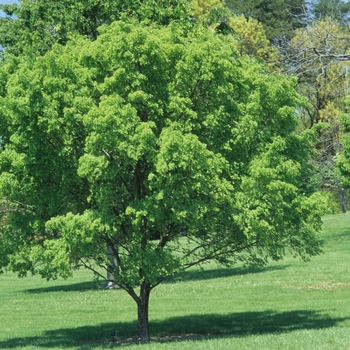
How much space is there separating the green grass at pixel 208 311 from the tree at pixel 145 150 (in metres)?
2.84

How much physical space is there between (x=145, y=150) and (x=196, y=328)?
831 cm

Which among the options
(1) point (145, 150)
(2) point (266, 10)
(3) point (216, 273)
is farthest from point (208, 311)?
(2) point (266, 10)

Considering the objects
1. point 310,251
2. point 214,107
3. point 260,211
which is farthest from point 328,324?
point 214,107

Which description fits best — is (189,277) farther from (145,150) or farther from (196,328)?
(145,150)

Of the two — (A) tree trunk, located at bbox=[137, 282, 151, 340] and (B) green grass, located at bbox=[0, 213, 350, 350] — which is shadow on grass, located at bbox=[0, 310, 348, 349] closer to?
(B) green grass, located at bbox=[0, 213, 350, 350]

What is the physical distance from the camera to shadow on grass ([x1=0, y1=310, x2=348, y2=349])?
23.3 m

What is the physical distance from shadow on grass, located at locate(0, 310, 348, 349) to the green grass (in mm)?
32

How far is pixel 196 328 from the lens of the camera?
985 inches

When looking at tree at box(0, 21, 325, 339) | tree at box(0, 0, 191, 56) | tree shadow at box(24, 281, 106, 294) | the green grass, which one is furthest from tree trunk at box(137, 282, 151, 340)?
tree shadow at box(24, 281, 106, 294)

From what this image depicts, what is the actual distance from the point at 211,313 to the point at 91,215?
1136 cm

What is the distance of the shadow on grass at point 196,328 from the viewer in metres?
23.3

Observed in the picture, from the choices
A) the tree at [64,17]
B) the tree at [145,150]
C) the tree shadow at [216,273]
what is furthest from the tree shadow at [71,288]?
the tree at [145,150]

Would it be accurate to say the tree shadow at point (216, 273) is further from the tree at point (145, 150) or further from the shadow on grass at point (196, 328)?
the tree at point (145, 150)

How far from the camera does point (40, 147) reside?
20500 millimetres
